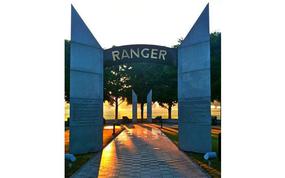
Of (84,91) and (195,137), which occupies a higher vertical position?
(84,91)

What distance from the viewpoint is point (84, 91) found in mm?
10758

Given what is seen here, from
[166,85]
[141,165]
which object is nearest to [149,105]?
[166,85]

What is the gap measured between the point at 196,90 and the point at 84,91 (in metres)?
5.05

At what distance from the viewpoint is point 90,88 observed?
1103cm

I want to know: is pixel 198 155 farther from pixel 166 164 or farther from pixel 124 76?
pixel 124 76

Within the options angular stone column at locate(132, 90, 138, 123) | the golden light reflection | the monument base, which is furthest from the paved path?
angular stone column at locate(132, 90, 138, 123)

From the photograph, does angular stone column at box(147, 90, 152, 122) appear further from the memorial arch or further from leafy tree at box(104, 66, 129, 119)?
the memorial arch

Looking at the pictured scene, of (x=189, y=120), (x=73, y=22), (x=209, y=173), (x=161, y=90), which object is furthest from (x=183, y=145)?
(x=161, y=90)

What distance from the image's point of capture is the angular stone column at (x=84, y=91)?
10445 millimetres

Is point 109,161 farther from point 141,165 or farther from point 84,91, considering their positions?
point 84,91

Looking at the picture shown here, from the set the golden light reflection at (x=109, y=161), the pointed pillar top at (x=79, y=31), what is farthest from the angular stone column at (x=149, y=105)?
the pointed pillar top at (x=79, y=31)

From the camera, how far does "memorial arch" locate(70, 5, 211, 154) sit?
34.6 feet

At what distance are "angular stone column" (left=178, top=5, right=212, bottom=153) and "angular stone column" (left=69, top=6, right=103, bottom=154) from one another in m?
4.07

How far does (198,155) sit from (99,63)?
6193mm
